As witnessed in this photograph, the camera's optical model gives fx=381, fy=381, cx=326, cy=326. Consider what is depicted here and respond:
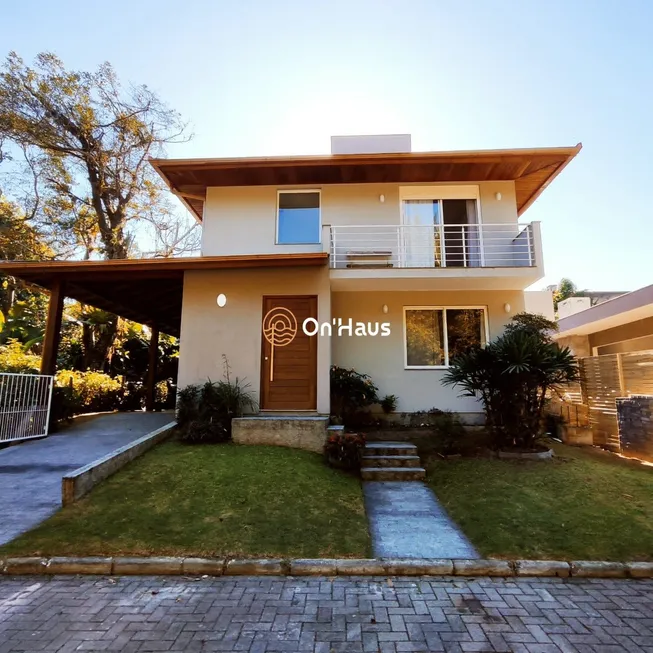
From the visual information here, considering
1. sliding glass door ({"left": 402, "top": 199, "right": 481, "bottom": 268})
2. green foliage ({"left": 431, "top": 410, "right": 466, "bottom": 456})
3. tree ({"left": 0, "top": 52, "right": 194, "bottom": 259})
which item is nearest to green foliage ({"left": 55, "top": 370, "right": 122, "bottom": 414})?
tree ({"left": 0, "top": 52, "right": 194, "bottom": 259})

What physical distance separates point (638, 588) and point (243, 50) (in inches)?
518

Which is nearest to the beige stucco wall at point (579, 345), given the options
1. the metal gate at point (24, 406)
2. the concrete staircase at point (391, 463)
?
the concrete staircase at point (391, 463)

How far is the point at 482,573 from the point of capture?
3.92 meters

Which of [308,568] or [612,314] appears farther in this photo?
[612,314]

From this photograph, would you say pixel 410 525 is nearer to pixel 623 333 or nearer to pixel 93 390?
pixel 623 333

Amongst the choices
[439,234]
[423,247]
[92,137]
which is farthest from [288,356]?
[92,137]

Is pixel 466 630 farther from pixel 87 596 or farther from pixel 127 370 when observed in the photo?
pixel 127 370

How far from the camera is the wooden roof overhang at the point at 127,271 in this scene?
8.54 meters

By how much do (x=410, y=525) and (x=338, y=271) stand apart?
19.0 feet

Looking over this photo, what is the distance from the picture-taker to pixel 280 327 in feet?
30.2

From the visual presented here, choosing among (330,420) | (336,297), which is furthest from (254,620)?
(336,297)

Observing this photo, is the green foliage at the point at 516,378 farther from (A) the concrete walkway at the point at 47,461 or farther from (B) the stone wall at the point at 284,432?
(A) the concrete walkway at the point at 47,461

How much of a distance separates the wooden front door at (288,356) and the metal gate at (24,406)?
16.2ft

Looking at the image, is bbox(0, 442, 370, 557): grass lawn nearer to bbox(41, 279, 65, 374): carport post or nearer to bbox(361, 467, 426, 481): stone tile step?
bbox(361, 467, 426, 481): stone tile step
